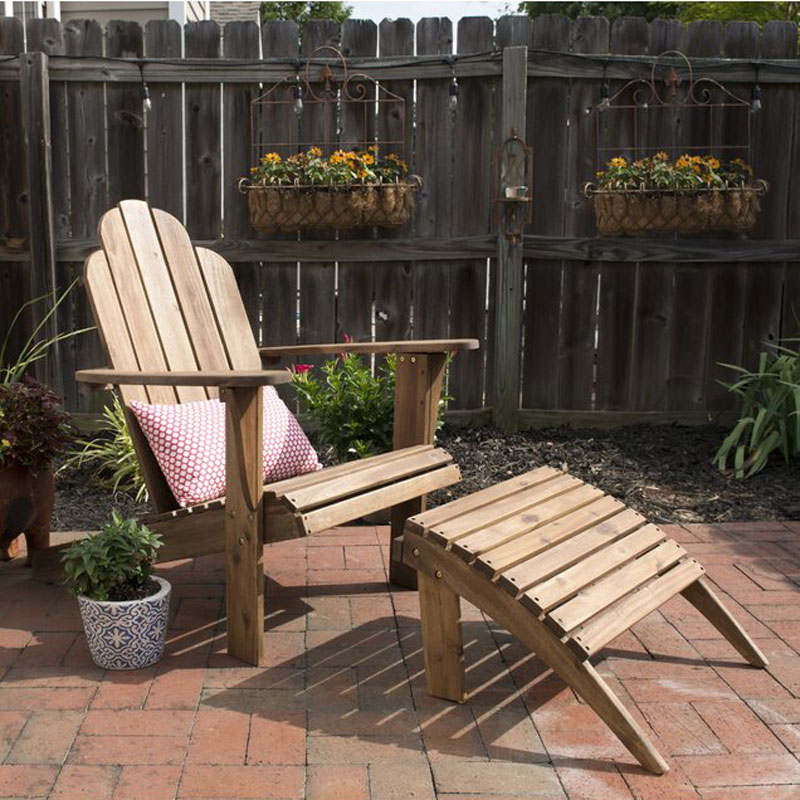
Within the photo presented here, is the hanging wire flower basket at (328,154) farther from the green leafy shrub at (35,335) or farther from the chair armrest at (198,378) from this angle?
the chair armrest at (198,378)

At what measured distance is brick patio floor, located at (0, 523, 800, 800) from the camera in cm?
197

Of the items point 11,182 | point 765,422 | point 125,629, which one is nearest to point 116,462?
point 11,182

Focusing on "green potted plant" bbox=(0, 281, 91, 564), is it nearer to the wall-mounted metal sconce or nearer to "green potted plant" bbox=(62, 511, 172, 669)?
"green potted plant" bbox=(62, 511, 172, 669)

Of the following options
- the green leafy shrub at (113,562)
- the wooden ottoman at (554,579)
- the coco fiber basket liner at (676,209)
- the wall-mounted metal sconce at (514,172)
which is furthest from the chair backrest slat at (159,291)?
the coco fiber basket liner at (676,209)

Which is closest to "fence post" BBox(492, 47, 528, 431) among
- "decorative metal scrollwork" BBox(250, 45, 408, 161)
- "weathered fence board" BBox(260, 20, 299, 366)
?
"decorative metal scrollwork" BBox(250, 45, 408, 161)

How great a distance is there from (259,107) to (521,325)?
1579mm

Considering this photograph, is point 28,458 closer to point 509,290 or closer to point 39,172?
point 39,172

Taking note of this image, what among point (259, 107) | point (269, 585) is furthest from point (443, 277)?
point (269, 585)

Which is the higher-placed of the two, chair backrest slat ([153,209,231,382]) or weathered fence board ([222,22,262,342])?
weathered fence board ([222,22,262,342])

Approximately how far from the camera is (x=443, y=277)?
4750mm

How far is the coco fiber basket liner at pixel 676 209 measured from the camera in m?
4.18

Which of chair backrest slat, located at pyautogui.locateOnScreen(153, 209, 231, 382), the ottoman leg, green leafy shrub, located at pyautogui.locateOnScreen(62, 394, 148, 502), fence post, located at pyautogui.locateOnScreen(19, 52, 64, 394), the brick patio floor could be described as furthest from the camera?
fence post, located at pyautogui.locateOnScreen(19, 52, 64, 394)

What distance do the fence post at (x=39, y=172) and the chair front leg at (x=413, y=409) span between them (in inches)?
87.1

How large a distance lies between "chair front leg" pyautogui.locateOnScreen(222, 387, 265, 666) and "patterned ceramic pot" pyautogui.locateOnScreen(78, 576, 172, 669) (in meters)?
0.18
